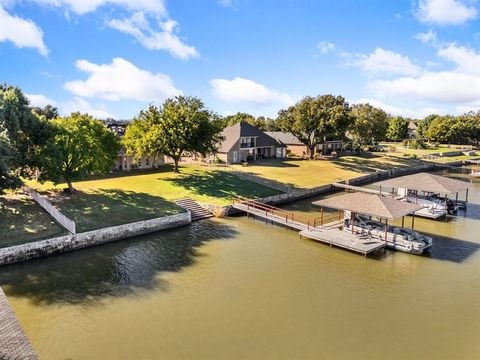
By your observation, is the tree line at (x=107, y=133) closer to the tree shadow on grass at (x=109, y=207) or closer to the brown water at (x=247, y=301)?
the tree shadow on grass at (x=109, y=207)

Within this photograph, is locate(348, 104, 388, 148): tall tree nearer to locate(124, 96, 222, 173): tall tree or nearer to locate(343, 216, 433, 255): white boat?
locate(124, 96, 222, 173): tall tree

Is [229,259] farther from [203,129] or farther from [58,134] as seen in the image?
[203,129]

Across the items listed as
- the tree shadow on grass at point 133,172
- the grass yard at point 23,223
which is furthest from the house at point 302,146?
the grass yard at point 23,223

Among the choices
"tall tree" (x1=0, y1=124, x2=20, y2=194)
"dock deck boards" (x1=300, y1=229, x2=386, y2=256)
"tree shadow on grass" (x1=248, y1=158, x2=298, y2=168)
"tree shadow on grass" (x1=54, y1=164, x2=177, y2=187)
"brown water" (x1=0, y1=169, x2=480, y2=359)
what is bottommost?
"brown water" (x1=0, y1=169, x2=480, y2=359)

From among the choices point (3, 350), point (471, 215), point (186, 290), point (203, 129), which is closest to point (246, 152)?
point (203, 129)

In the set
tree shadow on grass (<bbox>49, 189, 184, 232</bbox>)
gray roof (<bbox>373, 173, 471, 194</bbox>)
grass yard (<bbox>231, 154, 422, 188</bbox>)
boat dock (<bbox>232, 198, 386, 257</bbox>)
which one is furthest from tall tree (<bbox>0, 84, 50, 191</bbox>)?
gray roof (<bbox>373, 173, 471, 194</bbox>)

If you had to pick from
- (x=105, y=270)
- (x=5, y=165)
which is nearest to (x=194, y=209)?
(x=105, y=270)
